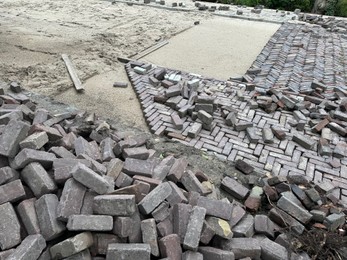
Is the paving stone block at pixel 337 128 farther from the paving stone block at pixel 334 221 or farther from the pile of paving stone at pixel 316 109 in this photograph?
the paving stone block at pixel 334 221

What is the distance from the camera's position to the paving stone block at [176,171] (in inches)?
144

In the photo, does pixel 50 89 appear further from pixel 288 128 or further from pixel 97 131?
pixel 288 128

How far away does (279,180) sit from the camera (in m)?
3.97

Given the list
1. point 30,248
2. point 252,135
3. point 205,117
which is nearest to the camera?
point 30,248

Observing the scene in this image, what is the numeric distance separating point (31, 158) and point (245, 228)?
2309mm

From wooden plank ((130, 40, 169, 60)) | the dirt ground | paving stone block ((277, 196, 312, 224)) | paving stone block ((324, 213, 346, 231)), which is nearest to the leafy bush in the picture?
the dirt ground

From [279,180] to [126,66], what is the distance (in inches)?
194

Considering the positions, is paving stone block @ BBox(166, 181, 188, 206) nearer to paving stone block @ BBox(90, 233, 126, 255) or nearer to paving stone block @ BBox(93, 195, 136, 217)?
paving stone block @ BBox(93, 195, 136, 217)

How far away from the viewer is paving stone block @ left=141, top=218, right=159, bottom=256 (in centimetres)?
274

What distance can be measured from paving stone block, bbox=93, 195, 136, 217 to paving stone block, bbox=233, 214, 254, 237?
1.14 meters

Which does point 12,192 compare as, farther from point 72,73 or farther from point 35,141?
point 72,73

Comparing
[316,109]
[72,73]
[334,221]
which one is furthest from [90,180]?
[316,109]

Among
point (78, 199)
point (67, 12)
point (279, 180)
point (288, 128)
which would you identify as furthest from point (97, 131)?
point (67, 12)

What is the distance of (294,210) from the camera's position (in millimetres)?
3535
